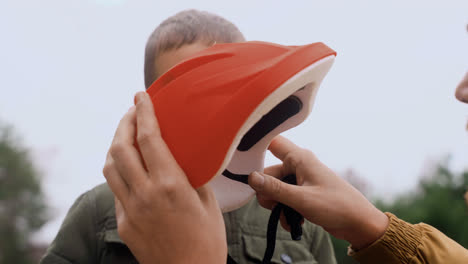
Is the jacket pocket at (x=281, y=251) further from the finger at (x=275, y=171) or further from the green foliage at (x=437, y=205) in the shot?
the green foliage at (x=437, y=205)

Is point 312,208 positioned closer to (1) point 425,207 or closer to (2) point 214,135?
(2) point 214,135

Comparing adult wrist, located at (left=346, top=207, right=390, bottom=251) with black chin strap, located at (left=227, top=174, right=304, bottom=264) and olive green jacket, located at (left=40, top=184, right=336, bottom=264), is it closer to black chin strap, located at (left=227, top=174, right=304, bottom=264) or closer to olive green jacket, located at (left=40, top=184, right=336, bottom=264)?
black chin strap, located at (left=227, top=174, right=304, bottom=264)

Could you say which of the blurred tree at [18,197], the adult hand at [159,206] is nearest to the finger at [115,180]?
the adult hand at [159,206]

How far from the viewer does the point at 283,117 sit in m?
1.07

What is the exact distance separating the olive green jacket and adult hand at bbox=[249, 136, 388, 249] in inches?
11.9

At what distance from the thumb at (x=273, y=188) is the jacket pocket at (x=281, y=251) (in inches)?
18.3

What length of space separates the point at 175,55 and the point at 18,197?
16.1 metres

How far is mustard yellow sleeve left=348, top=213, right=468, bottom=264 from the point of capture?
3.73ft

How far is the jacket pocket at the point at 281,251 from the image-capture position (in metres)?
1.46

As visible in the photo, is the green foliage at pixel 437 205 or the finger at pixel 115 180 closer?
the finger at pixel 115 180

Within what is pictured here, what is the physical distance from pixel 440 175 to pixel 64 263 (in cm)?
630

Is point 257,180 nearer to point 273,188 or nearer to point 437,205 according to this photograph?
point 273,188

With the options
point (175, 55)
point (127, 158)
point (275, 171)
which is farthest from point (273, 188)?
point (175, 55)

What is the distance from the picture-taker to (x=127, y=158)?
82 cm
